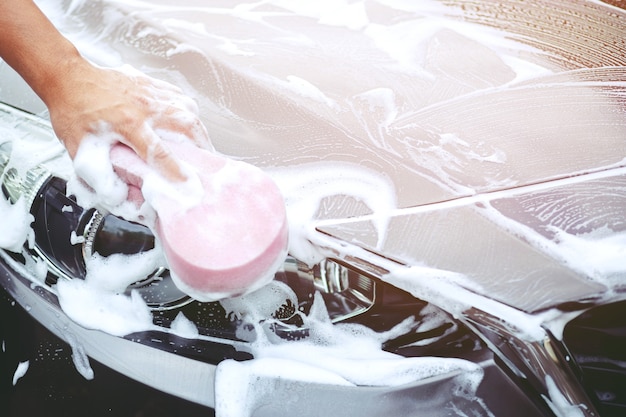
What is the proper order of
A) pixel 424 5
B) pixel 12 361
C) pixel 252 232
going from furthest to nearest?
pixel 424 5, pixel 12 361, pixel 252 232

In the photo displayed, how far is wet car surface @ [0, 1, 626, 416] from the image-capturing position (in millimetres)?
971

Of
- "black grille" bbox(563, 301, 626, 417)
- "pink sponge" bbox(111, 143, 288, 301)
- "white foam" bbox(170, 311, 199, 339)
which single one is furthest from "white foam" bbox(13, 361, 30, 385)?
"black grille" bbox(563, 301, 626, 417)

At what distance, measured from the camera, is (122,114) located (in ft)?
3.64

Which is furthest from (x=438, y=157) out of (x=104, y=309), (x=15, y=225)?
(x=15, y=225)

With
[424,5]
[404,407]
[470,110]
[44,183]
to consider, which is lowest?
[404,407]

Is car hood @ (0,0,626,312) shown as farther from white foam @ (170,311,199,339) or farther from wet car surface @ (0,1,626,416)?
white foam @ (170,311,199,339)

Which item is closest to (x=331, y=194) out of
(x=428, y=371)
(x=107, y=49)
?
(x=428, y=371)

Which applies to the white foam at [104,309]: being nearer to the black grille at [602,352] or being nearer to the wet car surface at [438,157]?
the wet car surface at [438,157]

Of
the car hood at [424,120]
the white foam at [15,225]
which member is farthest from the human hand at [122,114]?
the white foam at [15,225]

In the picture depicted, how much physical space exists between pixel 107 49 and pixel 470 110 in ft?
3.08

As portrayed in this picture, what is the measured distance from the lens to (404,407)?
1.00 m

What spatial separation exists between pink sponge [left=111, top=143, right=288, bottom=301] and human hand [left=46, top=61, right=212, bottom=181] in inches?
2.5

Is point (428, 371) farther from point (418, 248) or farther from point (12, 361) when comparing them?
point (12, 361)

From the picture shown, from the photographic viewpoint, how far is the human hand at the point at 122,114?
1086mm
